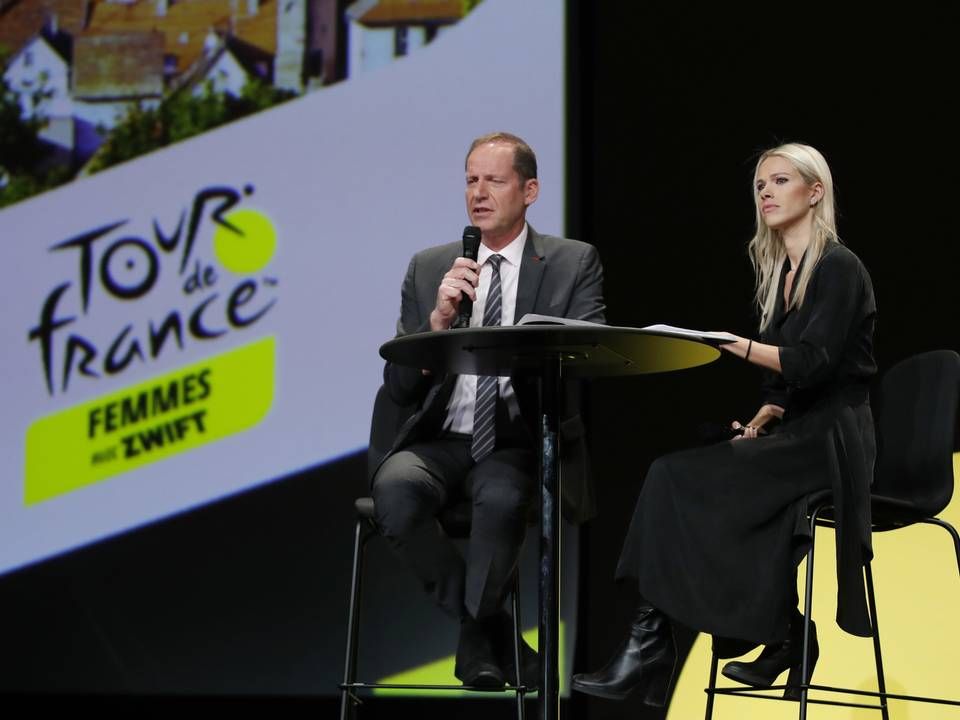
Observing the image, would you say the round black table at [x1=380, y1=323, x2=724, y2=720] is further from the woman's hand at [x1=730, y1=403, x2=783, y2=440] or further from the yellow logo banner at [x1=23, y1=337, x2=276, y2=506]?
the yellow logo banner at [x1=23, y1=337, x2=276, y2=506]

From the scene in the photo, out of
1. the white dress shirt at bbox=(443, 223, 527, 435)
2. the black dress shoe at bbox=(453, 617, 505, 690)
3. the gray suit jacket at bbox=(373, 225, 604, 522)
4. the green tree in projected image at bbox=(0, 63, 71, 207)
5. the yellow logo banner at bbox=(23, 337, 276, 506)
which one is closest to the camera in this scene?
the black dress shoe at bbox=(453, 617, 505, 690)

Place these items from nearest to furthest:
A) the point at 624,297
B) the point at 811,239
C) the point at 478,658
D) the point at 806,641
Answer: the point at 806,641 → the point at 478,658 → the point at 811,239 → the point at 624,297

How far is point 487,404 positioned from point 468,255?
50 cm

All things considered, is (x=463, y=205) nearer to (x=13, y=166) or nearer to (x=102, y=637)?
(x=13, y=166)

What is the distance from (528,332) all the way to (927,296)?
187cm

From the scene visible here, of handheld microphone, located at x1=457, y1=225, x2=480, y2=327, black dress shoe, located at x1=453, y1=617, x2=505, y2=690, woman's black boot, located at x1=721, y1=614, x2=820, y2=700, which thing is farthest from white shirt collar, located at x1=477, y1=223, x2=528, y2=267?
woman's black boot, located at x1=721, y1=614, x2=820, y2=700

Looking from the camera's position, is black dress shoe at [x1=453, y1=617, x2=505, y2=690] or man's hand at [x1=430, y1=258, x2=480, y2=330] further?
black dress shoe at [x1=453, y1=617, x2=505, y2=690]

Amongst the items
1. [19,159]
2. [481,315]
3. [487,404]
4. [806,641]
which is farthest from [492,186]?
[19,159]

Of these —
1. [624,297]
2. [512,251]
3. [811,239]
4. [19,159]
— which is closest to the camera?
[811,239]

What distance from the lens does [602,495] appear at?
368 centimetres

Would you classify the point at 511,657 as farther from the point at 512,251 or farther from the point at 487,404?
the point at 512,251

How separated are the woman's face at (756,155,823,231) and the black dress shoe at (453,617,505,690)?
1.11 metres

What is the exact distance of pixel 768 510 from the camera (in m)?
2.51

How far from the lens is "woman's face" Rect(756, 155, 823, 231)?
275 cm
